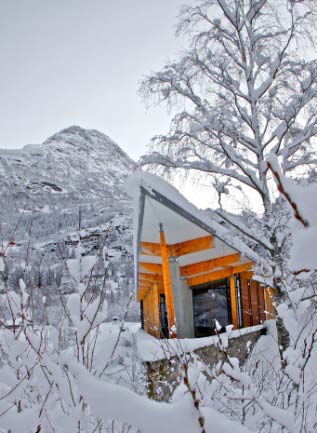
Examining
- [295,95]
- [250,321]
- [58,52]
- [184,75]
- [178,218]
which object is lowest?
[250,321]

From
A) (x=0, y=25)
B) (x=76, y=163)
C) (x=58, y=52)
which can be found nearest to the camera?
(x=0, y=25)

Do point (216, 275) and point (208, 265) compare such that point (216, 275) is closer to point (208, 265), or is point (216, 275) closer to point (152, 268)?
point (208, 265)

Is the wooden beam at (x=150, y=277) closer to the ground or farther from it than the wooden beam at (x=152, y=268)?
closer to the ground

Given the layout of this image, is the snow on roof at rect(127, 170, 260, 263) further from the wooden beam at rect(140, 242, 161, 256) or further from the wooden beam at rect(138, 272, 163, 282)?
the wooden beam at rect(138, 272, 163, 282)

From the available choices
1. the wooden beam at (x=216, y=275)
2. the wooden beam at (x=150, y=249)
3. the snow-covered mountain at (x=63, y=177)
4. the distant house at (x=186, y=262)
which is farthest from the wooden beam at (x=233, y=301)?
the snow-covered mountain at (x=63, y=177)

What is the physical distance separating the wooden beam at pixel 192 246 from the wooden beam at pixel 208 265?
1.16 m

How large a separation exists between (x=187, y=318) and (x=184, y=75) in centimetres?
481

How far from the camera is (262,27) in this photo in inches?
264

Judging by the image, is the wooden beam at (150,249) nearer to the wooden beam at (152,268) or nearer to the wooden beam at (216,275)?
the wooden beam at (152,268)

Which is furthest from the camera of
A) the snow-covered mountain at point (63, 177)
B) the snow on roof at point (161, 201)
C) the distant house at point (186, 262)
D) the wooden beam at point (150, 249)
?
the snow-covered mountain at point (63, 177)

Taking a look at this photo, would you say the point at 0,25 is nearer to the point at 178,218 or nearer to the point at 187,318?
the point at 178,218

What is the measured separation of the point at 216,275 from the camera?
8.41 m

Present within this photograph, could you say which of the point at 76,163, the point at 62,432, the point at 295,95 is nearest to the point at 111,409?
the point at 62,432

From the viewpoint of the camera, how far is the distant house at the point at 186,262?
5.10 meters
